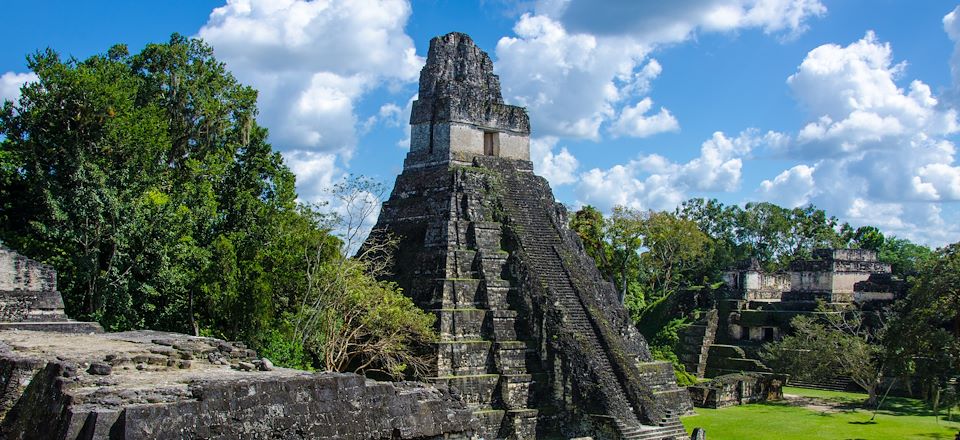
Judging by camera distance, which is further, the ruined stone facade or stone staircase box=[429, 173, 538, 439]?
stone staircase box=[429, 173, 538, 439]

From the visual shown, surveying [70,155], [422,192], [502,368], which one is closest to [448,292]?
[502,368]

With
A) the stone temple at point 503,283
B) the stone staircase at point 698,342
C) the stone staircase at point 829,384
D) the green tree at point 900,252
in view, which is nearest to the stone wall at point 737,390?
the stone staircase at point 829,384

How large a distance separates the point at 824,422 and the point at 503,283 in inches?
407

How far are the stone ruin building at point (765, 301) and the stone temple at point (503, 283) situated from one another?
1277cm

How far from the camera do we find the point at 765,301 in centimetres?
3956

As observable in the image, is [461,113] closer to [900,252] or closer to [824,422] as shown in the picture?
[824,422]

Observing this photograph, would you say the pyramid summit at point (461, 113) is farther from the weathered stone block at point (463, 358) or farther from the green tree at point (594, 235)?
the green tree at point (594, 235)

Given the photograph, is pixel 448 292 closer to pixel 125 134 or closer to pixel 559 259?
pixel 559 259

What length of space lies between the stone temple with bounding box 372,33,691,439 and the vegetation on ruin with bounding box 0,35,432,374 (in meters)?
1.50

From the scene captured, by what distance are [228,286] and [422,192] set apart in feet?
21.7

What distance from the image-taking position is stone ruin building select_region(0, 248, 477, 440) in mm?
7625

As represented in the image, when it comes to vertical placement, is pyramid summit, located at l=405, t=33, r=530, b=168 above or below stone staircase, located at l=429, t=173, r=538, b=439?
above

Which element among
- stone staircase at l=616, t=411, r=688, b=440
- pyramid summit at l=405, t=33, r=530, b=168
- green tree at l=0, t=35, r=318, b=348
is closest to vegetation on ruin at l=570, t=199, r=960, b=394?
stone staircase at l=616, t=411, r=688, b=440

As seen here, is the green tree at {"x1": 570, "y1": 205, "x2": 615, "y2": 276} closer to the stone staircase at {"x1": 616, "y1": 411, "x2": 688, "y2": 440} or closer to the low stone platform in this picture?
the stone staircase at {"x1": 616, "y1": 411, "x2": 688, "y2": 440}
